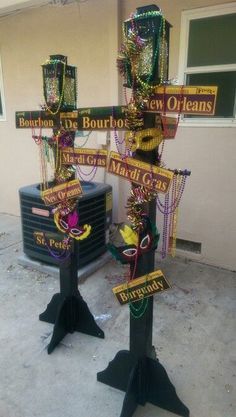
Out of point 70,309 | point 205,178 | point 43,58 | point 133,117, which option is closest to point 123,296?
point 70,309

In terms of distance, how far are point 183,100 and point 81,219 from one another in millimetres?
1841

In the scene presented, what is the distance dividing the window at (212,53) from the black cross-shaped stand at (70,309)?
1.89 metres

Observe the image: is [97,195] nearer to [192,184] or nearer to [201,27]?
[192,184]

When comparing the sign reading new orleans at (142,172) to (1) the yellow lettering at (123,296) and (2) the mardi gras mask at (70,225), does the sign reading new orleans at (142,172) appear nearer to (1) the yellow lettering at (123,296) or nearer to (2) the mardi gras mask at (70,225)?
(1) the yellow lettering at (123,296)

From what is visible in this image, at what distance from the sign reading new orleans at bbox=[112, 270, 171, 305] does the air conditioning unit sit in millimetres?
1403

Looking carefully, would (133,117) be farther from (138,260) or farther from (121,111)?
(138,260)

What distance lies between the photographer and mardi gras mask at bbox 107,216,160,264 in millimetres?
1541

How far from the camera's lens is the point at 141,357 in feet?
5.59

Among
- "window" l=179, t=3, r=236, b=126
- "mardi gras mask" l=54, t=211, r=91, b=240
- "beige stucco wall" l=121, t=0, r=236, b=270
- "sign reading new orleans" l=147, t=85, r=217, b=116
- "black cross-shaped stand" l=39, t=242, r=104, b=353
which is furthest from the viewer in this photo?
"beige stucco wall" l=121, t=0, r=236, b=270

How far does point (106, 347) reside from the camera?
2.18 meters

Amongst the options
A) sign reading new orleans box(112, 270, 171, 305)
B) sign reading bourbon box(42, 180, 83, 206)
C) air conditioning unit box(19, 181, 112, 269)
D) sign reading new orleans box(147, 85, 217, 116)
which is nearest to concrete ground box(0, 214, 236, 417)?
air conditioning unit box(19, 181, 112, 269)

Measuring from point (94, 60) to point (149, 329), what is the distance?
2.89 meters

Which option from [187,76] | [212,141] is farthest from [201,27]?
[212,141]

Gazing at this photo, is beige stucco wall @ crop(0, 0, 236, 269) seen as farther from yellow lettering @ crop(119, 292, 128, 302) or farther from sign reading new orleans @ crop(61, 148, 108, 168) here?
yellow lettering @ crop(119, 292, 128, 302)
